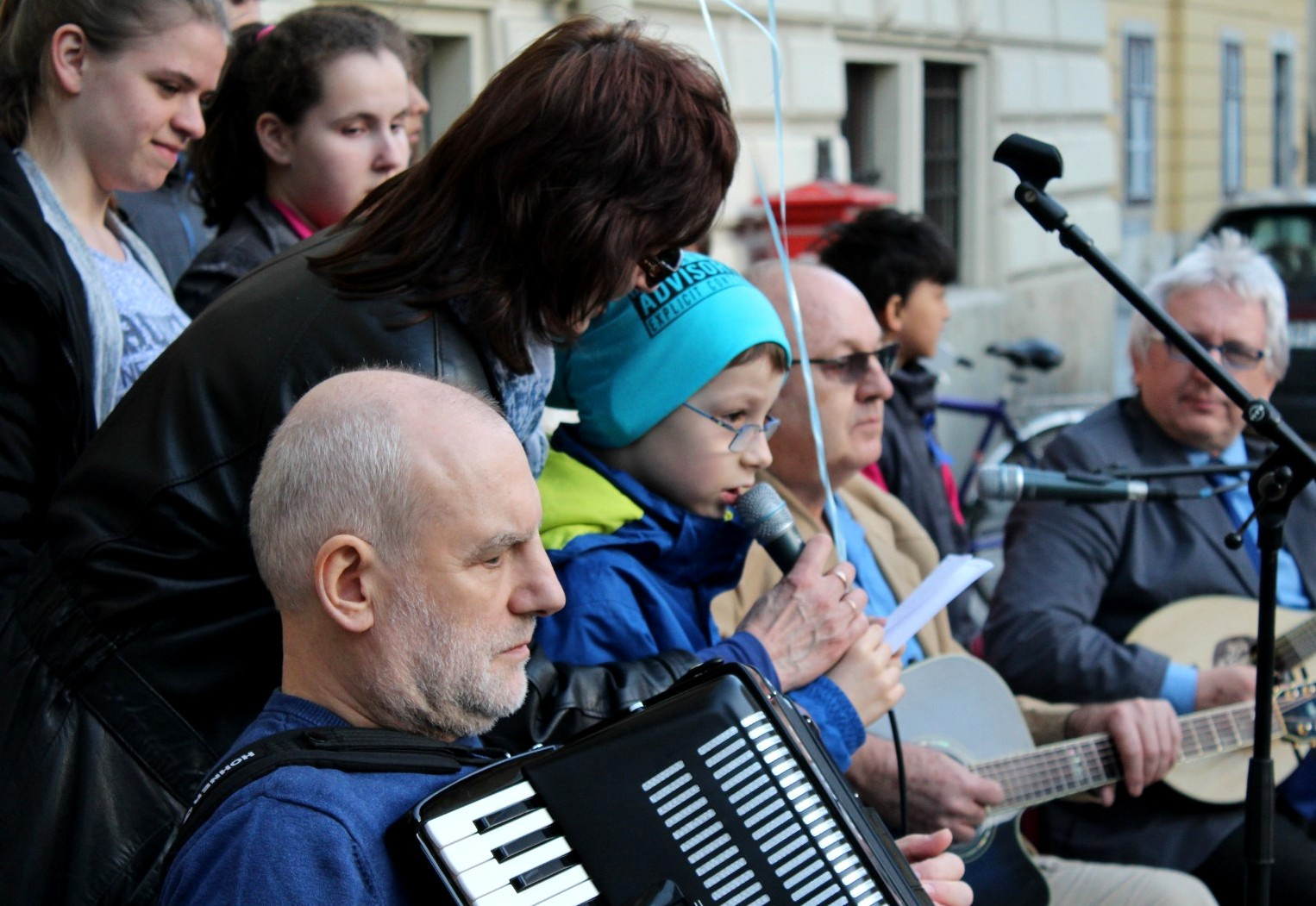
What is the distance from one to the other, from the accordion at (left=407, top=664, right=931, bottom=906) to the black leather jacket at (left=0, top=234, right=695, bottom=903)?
422 mm

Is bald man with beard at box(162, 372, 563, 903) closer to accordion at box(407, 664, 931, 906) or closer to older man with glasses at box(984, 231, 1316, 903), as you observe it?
accordion at box(407, 664, 931, 906)

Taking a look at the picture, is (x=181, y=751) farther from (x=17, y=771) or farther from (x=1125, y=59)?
(x=1125, y=59)

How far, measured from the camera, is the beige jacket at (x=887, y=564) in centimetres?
272

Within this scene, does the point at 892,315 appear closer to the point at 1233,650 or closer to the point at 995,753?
the point at 1233,650

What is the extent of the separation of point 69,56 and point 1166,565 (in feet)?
8.12

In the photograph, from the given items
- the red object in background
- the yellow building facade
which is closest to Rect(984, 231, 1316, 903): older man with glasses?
the red object in background

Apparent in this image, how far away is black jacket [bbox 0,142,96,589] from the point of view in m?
2.05

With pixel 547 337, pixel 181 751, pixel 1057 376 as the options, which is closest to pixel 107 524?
pixel 181 751

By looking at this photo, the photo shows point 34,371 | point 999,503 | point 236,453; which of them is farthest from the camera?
point 999,503

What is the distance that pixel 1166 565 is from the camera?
10.7 ft

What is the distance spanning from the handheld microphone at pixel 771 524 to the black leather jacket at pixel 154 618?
65cm

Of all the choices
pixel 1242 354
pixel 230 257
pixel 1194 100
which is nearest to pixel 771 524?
pixel 230 257

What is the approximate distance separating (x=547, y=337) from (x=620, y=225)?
0.18 meters

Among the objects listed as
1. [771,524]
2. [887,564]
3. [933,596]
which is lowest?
[887,564]
